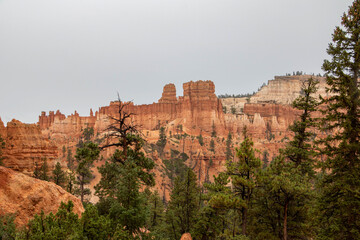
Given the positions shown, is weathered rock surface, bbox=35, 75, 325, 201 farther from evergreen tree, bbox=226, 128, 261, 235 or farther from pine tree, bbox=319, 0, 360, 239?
pine tree, bbox=319, 0, 360, 239

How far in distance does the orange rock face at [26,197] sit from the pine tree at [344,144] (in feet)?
42.7

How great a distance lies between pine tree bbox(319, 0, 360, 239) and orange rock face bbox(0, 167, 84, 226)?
13.0 metres

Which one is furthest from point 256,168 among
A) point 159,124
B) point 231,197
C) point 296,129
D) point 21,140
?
point 159,124

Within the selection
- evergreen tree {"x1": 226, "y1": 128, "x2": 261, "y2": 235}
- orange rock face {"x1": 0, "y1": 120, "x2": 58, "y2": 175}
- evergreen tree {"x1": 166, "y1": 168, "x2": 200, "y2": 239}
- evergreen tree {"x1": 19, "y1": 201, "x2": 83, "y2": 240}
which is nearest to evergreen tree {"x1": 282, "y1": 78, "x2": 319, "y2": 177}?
evergreen tree {"x1": 226, "y1": 128, "x2": 261, "y2": 235}

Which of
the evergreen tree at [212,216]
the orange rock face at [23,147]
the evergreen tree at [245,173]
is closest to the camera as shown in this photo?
the evergreen tree at [245,173]

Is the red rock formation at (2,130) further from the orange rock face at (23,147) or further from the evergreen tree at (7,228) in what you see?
the evergreen tree at (7,228)

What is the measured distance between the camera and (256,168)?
14.0 meters

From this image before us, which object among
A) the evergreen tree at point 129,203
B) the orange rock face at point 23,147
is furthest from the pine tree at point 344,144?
the orange rock face at point 23,147

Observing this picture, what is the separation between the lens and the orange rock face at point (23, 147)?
31.0 meters

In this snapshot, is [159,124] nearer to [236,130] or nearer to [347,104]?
[236,130]

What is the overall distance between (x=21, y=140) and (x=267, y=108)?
108 metres

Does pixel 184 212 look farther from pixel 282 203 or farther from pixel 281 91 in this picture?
pixel 281 91

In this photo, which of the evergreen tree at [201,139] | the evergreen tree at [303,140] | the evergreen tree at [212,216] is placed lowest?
the evergreen tree at [201,139]

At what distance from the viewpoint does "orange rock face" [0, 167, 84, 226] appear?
44.1 feet
